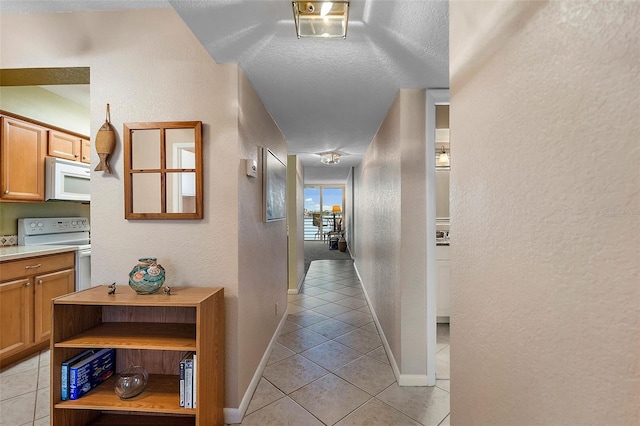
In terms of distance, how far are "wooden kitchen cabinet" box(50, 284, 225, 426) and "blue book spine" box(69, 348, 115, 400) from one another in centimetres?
3

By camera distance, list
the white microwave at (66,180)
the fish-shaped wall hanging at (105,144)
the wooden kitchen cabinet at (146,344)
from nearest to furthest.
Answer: the wooden kitchen cabinet at (146,344), the fish-shaped wall hanging at (105,144), the white microwave at (66,180)

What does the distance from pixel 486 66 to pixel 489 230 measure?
0.45 m

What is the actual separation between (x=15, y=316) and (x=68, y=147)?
5.66 ft

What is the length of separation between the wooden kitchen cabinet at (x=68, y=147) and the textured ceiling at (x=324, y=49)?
1518 millimetres

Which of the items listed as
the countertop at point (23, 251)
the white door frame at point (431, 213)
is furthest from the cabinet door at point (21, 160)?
the white door frame at point (431, 213)

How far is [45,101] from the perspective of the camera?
115 inches

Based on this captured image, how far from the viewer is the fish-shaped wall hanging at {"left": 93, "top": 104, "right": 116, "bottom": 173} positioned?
171 centimetres

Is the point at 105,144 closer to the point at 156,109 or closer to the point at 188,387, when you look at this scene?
the point at 156,109

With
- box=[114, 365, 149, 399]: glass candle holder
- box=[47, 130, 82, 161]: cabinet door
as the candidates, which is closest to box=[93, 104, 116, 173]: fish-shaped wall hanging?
box=[114, 365, 149, 399]: glass candle holder

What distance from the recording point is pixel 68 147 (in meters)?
3.14

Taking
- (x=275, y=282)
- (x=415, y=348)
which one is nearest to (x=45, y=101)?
(x=275, y=282)

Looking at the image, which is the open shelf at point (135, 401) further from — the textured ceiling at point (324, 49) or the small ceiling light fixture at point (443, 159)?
the small ceiling light fixture at point (443, 159)

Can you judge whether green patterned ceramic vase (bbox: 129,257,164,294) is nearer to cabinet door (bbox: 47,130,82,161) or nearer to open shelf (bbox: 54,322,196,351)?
open shelf (bbox: 54,322,196,351)

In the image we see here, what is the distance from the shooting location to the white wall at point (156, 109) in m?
1.75
